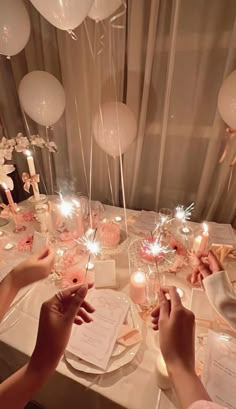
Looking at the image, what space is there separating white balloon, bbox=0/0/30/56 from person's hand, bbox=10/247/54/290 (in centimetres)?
107

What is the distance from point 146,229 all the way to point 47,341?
85 centimetres

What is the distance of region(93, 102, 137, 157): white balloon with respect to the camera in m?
1.40

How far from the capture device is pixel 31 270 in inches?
36.1

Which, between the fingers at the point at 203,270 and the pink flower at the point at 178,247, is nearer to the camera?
the fingers at the point at 203,270

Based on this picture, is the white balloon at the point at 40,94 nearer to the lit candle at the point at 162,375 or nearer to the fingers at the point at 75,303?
the fingers at the point at 75,303

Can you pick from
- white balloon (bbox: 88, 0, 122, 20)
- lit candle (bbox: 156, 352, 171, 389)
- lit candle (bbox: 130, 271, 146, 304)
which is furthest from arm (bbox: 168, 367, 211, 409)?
white balloon (bbox: 88, 0, 122, 20)

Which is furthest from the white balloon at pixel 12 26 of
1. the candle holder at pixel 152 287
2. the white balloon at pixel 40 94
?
the candle holder at pixel 152 287

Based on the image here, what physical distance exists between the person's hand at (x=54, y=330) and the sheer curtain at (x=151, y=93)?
3.83 ft

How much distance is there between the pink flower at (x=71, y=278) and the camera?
1.06 meters

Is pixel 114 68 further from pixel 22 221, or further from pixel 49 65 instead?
pixel 22 221

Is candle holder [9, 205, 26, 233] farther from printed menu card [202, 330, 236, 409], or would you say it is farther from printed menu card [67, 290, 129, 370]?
printed menu card [202, 330, 236, 409]

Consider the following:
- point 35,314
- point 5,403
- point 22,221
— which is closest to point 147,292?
point 35,314

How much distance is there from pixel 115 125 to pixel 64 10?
57 cm

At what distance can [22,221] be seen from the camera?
152cm
